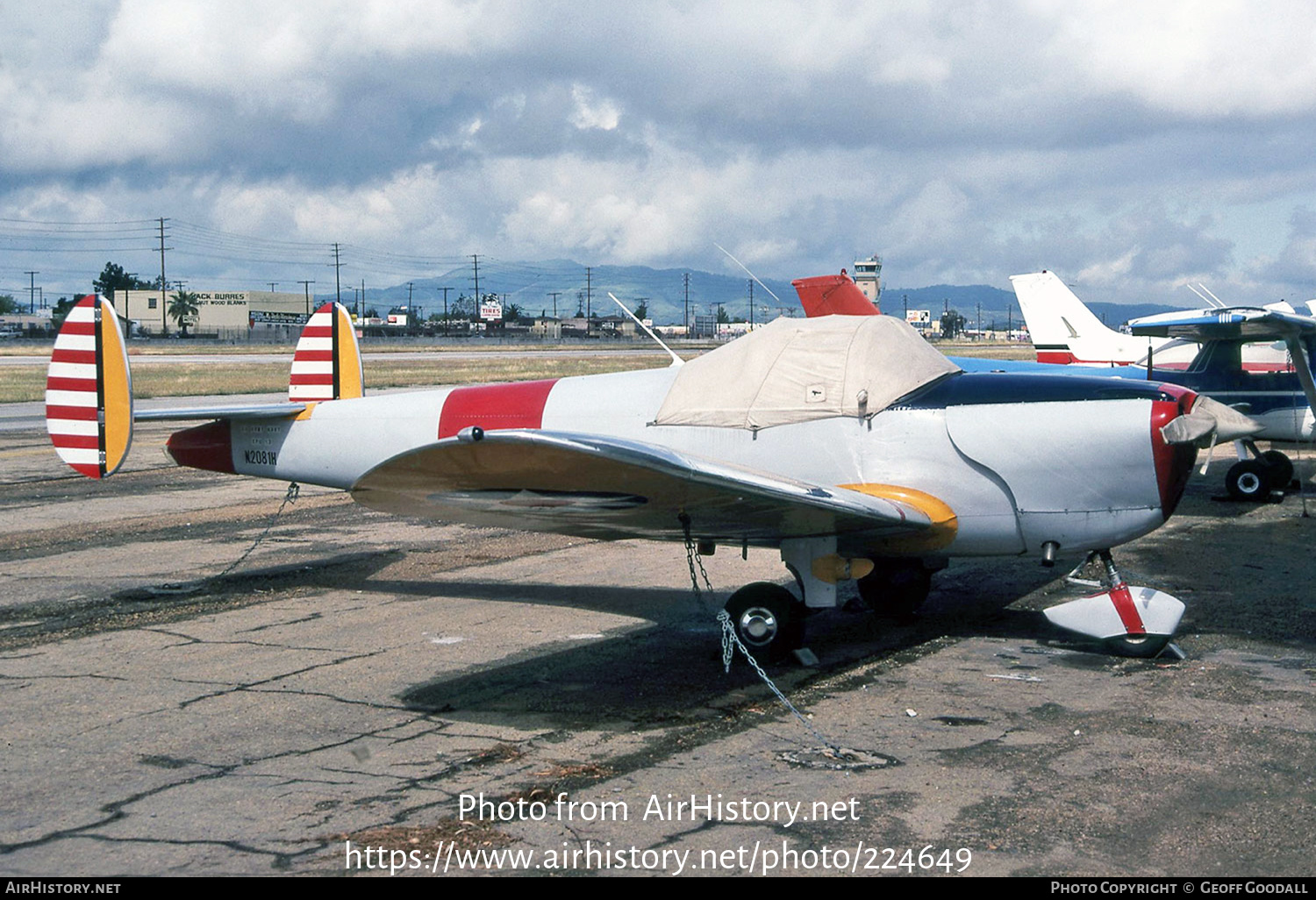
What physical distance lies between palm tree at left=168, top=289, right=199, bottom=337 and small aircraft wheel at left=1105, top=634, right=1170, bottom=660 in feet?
440

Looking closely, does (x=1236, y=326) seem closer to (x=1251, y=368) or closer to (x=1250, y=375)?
(x=1250, y=375)

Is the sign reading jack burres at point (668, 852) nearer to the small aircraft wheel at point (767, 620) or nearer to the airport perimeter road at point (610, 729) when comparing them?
the airport perimeter road at point (610, 729)

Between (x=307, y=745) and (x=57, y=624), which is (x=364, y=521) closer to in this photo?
(x=57, y=624)

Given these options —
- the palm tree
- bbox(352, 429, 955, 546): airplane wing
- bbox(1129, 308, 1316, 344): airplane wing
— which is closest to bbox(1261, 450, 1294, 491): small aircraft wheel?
bbox(1129, 308, 1316, 344): airplane wing

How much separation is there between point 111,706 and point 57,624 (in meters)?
2.25

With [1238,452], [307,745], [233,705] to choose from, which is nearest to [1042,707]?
[307,745]

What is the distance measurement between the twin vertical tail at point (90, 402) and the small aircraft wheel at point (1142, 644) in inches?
282

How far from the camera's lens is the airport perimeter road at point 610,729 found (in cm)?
444

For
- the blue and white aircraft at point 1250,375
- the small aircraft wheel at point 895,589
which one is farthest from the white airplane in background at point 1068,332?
the small aircraft wheel at point 895,589

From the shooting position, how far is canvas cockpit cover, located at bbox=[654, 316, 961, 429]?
759 centimetres

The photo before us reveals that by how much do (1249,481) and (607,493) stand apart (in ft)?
39.5

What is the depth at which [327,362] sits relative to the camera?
10.8 m

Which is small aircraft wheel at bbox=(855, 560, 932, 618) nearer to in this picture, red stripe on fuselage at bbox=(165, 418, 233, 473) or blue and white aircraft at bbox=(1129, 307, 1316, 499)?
red stripe on fuselage at bbox=(165, 418, 233, 473)

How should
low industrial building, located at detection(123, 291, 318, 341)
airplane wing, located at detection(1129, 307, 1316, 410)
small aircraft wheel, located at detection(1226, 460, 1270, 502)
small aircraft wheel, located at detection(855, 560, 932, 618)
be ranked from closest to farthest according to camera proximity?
small aircraft wheel, located at detection(855, 560, 932, 618), airplane wing, located at detection(1129, 307, 1316, 410), small aircraft wheel, located at detection(1226, 460, 1270, 502), low industrial building, located at detection(123, 291, 318, 341)
